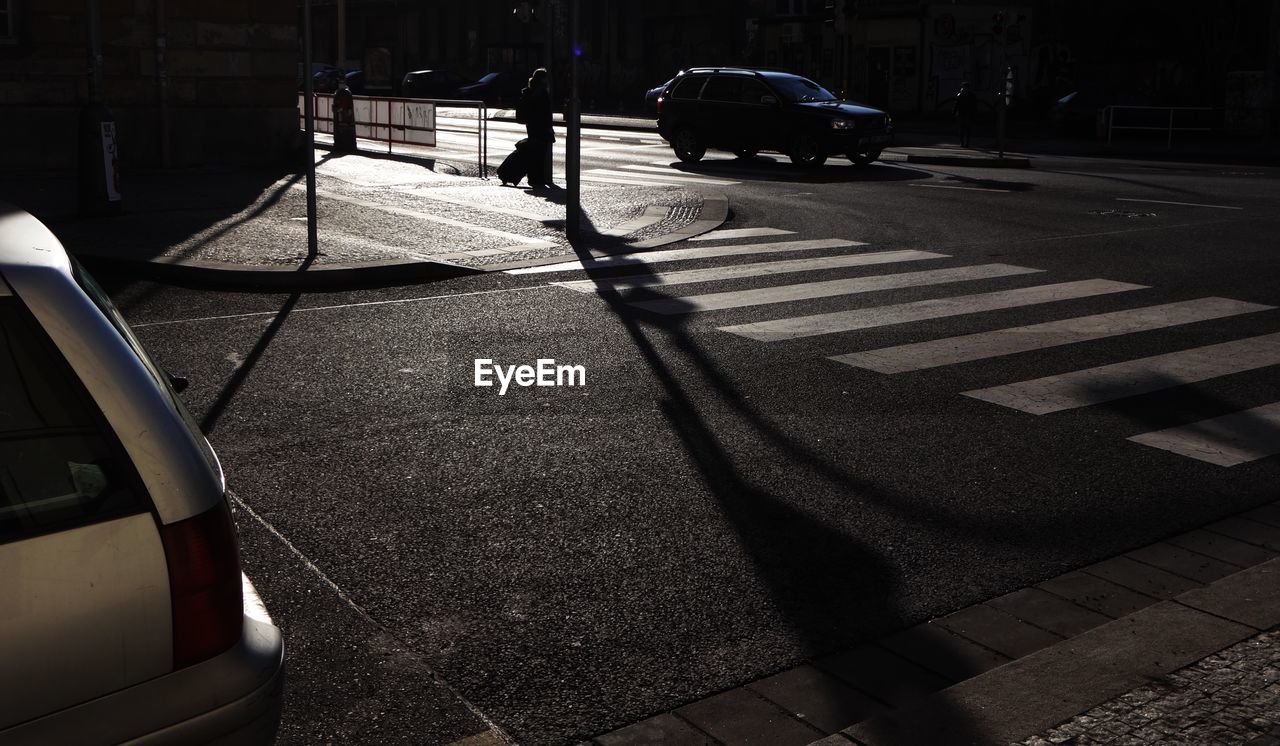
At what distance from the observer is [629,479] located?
19.2 feet

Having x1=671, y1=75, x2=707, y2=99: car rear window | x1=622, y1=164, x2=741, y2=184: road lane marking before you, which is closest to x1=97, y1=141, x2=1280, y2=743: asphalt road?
x1=622, y1=164, x2=741, y2=184: road lane marking

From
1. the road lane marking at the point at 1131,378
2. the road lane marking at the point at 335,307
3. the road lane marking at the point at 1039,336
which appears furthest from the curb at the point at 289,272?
the road lane marking at the point at 1131,378

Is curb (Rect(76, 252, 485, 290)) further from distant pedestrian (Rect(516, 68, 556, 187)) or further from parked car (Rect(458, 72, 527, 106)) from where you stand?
parked car (Rect(458, 72, 527, 106))

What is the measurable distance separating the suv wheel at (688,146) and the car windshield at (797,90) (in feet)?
5.96

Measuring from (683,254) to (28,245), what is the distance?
1038cm

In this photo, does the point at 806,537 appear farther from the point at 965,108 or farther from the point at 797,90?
the point at 965,108

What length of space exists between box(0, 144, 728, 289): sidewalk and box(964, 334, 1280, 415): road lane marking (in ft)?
17.5

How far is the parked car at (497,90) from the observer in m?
54.6

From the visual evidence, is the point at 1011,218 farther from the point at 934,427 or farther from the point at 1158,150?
the point at 1158,150

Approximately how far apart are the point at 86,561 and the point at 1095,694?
8.80 feet

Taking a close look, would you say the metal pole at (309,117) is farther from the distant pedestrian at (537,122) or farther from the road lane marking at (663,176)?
the road lane marking at (663,176)

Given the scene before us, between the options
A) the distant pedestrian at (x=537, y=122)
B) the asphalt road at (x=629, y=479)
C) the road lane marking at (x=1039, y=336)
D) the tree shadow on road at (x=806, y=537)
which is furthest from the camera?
the distant pedestrian at (x=537, y=122)

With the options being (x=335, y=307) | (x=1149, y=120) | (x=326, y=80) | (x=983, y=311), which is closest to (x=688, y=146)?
(x=1149, y=120)

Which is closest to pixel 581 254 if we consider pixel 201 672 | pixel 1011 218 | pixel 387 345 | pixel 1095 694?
pixel 387 345
